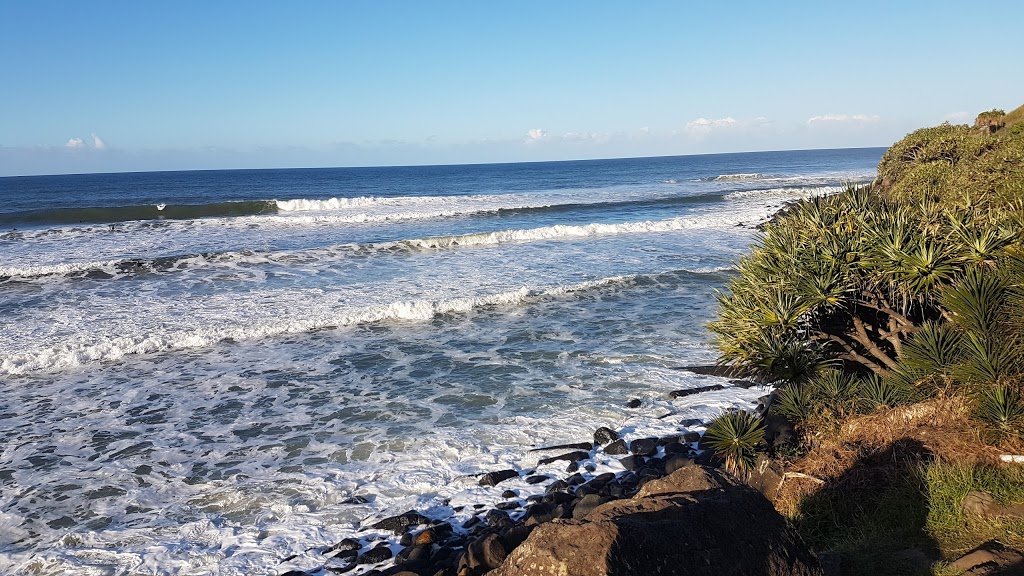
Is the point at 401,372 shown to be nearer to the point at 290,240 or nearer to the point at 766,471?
the point at 766,471

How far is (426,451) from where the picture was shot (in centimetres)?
899

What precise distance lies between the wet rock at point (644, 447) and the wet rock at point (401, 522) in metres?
3.19

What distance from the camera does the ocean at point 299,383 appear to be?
7.42m

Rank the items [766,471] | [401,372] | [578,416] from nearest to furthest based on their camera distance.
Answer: [766,471]
[578,416]
[401,372]

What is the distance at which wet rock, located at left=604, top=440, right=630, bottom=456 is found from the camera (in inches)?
347

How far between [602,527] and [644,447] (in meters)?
5.93

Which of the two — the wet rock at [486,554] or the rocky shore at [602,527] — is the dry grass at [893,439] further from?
the wet rock at [486,554]

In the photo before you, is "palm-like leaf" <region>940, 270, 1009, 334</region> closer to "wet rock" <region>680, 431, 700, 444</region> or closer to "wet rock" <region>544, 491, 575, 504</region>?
"wet rock" <region>680, 431, 700, 444</region>

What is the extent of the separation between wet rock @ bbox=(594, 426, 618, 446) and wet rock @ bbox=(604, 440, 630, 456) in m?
0.22

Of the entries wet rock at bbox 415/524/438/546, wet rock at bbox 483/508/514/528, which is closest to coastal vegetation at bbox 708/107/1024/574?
wet rock at bbox 483/508/514/528

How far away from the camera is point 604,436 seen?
920 cm

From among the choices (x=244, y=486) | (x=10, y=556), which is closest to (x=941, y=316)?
(x=244, y=486)

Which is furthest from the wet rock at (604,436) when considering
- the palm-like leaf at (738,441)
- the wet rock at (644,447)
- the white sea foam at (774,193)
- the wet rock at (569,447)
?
the white sea foam at (774,193)

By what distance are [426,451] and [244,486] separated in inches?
92.7
